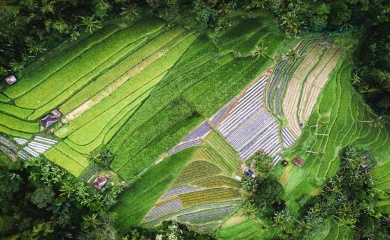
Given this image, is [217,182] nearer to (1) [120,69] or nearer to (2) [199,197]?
(2) [199,197]

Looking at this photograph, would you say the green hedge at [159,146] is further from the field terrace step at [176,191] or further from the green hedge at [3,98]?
the green hedge at [3,98]

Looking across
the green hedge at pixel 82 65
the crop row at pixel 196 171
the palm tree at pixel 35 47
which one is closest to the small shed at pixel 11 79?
the green hedge at pixel 82 65

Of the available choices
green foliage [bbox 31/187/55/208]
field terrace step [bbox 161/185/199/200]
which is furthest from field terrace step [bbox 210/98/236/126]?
green foliage [bbox 31/187/55/208]

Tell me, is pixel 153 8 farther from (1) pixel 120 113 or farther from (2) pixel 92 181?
(2) pixel 92 181

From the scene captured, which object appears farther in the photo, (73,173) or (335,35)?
(335,35)

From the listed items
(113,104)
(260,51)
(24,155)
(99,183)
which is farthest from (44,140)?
(260,51)

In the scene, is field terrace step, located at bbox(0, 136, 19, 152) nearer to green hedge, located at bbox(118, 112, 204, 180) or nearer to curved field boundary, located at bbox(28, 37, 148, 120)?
curved field boundary, located at bbox(28, 37, 148, 120)

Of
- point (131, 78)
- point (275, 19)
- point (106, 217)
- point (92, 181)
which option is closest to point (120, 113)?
point (131, 78)
